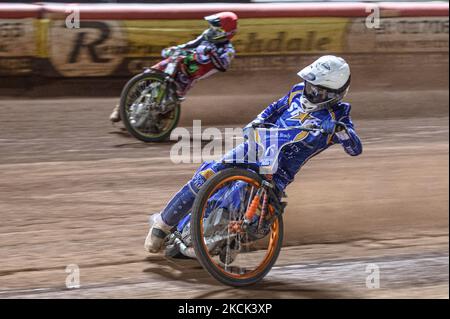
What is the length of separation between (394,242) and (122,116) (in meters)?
3.44

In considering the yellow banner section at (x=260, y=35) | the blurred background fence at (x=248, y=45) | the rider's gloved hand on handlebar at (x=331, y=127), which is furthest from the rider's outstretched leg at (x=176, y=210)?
the yellow banner section at (x=260, y=35)

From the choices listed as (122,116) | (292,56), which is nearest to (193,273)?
(122,116)

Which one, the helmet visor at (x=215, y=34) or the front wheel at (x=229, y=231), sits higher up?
the helmet visor at (x=215, y=34)

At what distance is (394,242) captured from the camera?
717 centimetres

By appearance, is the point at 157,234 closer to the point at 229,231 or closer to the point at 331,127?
the point at 229,231

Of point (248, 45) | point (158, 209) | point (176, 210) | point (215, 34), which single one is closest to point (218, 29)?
point (215, 34)

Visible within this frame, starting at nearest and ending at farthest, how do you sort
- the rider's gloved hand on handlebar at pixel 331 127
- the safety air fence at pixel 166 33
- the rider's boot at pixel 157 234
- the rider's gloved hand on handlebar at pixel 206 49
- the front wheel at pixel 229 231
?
1. the front wheel at pixel 229 231
2. the rider's gloved hand on handlebar at pixel 331 127
3. the rider's boot at pixel 157 234
4. the rider's gloved hand on handlebar at pixel 206 49
5. the safety air fence at pixel 166 33

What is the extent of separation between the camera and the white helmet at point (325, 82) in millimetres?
5410

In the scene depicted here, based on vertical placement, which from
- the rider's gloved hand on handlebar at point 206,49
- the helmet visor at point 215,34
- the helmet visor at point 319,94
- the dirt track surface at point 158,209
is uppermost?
the helmet visor at point 215,34

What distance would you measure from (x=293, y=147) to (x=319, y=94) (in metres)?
0.41

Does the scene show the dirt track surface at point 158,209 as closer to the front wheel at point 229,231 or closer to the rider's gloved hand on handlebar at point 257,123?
the front wheel at point 229,231

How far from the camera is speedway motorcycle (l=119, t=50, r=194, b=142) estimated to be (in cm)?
883

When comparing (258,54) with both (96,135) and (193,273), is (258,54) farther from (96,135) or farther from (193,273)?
(193,273)

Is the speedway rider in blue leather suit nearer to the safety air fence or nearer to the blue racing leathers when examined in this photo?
the blue racing leathers
